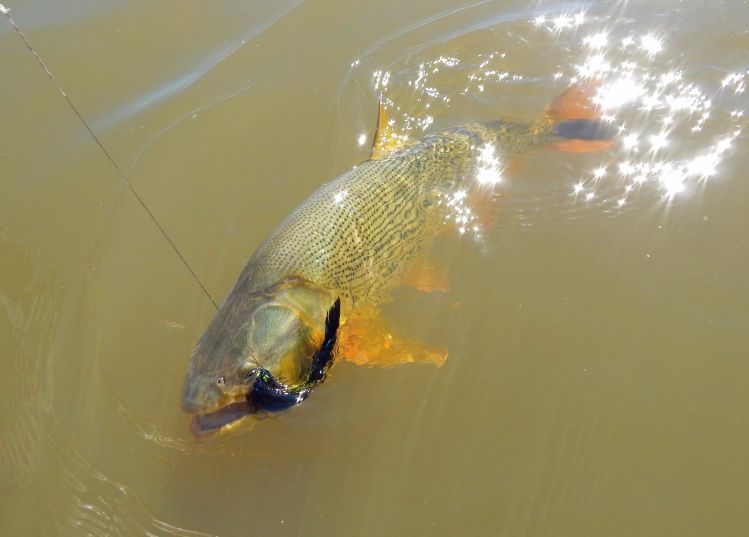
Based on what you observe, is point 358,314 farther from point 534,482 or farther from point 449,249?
point 534,482

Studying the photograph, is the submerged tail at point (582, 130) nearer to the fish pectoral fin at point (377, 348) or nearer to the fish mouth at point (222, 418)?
the fish pectoral fin at point (377, 348)

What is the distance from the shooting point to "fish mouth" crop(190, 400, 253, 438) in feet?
10.9

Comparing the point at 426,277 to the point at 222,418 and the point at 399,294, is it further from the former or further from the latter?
the point at 222,418

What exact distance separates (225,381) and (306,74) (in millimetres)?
3466

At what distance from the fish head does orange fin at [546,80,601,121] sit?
2.94 m

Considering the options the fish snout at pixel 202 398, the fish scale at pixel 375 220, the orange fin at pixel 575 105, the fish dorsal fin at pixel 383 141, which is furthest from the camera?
the orange fin at pixel 575 105

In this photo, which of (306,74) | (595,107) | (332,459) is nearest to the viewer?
(332,459)

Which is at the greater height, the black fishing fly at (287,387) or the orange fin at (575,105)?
the black fishing fly at (287,387)

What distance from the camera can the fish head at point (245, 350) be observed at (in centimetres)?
323

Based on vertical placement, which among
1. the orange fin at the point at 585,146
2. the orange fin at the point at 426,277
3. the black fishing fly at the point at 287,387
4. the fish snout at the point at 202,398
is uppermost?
the fish snout at the point at 202,398

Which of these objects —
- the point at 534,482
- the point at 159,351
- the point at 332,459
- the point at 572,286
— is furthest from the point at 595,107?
the point at 159,351

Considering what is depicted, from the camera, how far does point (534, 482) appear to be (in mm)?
3428

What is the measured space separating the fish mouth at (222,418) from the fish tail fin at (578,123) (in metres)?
3.22

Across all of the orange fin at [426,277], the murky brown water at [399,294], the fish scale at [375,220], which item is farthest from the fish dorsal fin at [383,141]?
the orange fin at [426,277]
